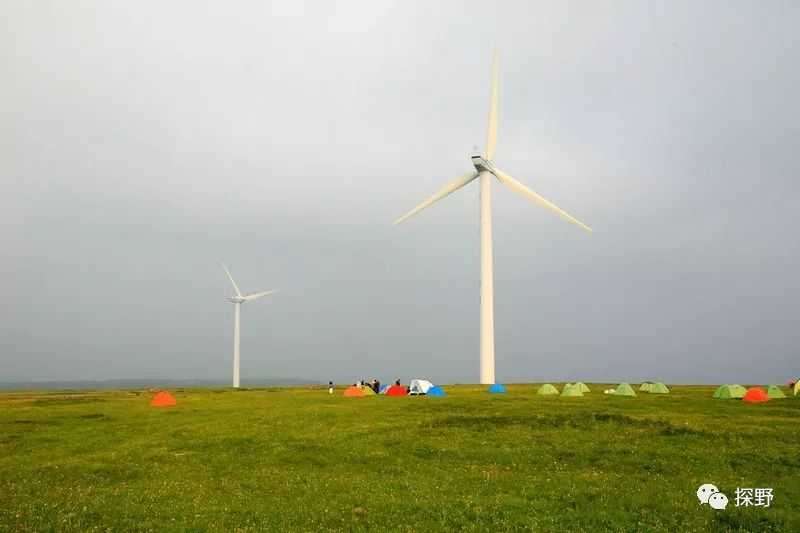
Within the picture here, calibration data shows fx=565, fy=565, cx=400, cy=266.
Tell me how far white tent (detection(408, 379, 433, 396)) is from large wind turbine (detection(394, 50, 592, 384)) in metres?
22.2

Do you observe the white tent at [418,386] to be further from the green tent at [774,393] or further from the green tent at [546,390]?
the green tent at [774,393]

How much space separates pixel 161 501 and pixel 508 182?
269ft

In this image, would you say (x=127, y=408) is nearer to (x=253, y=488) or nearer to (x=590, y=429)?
(x=253, y=488)

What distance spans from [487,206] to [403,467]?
2746 inches

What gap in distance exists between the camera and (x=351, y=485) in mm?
27391

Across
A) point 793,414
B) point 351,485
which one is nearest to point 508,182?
point 793,414

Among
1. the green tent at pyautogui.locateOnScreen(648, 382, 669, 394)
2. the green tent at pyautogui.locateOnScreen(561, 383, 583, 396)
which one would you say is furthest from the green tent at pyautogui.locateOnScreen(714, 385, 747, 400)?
the green tent at pyautogui.locateOnScreen(561, 383, 583, 396)

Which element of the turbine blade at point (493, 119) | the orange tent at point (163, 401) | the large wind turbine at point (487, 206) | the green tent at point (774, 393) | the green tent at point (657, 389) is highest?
the turbine blade at point (493, 119)

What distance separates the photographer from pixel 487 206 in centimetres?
9638

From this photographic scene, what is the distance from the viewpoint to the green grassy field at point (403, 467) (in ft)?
72.1

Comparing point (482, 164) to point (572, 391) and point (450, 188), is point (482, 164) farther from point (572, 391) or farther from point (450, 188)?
point (572, 391)

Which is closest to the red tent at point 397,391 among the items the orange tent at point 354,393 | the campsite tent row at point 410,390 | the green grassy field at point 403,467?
the campsite tent row at point 410,390

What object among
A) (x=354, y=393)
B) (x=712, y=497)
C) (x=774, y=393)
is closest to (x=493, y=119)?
(x=354, y=393)

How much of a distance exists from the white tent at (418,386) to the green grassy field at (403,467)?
57.7 ft
